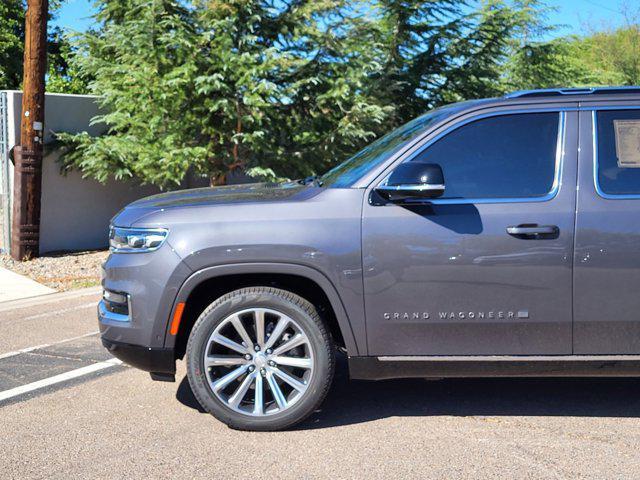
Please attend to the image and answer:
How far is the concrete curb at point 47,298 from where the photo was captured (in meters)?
9.09

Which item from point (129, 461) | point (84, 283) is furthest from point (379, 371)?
point (84, 283)

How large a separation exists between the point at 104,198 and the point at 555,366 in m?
11.3

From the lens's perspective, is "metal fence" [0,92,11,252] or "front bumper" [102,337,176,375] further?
"metal fence" [0,92,11,252]

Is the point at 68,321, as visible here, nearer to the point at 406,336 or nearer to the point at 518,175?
the point at 406,336

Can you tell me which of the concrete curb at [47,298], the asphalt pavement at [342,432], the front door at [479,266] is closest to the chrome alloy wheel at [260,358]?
the asphalt pavement at [342,432]

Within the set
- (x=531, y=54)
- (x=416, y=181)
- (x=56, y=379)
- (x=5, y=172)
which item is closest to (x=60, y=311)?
(x=56, y=379)

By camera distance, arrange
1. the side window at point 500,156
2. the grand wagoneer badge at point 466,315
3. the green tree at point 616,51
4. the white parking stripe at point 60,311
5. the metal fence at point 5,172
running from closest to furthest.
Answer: the grand wagoneer badge at point 466,315 < the side window at point 500,156 < the white parking stripe at point 60,311 < the metal fence at point 5,172 < the green tree at point 616,51

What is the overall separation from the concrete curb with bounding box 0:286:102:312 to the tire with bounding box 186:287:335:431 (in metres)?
5.32

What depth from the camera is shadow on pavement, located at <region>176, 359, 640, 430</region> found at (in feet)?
15.8

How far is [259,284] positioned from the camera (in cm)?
455

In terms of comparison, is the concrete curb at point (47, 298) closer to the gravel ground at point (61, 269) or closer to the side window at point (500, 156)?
the gravel ground at point (61, 269)

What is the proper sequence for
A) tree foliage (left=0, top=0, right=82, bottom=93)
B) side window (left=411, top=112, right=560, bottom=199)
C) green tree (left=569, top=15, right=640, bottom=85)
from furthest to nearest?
green tree (left=569, top=15, right=640, bottom=85) → tree foliage (left=0, top=0, right=82, bottom=93) → side window (left=411, top=112, right=560, bottom=199)

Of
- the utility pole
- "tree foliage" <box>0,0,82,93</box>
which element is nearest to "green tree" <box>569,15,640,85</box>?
"tree foliage" <box>0,0,82,93</box>

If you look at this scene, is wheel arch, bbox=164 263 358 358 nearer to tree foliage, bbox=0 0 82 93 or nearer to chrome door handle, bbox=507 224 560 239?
chrome door handle, bbox=507 224 560 239
